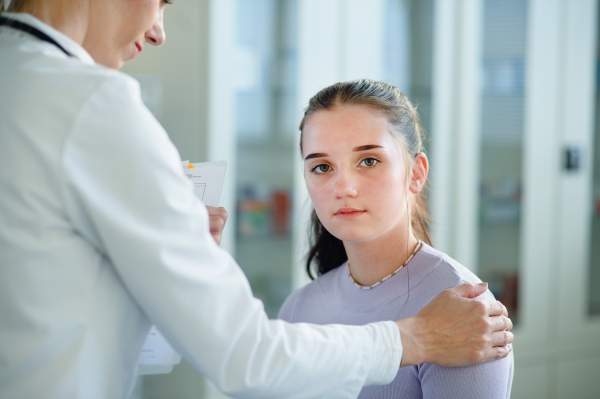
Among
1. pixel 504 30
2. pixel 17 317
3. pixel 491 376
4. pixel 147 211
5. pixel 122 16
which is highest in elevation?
pixel 504 30

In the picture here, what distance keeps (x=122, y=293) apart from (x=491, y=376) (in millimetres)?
665

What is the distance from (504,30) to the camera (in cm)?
275

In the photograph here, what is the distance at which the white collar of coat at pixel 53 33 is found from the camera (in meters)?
0.81

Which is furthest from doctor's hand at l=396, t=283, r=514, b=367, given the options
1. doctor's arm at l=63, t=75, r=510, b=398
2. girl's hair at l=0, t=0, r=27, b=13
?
girl's hair at l=0, t=0, r=27, b=13

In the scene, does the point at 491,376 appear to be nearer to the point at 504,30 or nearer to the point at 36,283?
the point at 36,283

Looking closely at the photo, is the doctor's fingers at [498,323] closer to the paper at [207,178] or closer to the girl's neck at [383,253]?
the girl's neck at [383,253]

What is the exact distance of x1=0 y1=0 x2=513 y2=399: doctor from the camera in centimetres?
72

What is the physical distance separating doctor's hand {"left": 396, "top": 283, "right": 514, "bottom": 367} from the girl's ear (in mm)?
414

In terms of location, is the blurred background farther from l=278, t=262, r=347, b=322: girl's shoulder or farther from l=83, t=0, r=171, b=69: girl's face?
l=83, t=0, r=171, b=69: girl's face

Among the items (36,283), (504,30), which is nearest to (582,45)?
(504,30)

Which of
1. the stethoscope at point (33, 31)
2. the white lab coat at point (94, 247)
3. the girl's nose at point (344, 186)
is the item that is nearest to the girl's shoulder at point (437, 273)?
the girl's nose at point (344, 186)

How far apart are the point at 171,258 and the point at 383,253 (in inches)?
25.7

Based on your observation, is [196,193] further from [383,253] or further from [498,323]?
[498,323]

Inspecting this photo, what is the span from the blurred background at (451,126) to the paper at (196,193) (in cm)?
107
